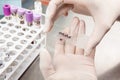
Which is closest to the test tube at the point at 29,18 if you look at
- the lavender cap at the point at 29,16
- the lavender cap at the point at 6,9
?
the lavender cap at the point at 29,16

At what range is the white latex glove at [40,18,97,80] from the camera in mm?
703

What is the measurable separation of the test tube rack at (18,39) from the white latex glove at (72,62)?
0.28 metres

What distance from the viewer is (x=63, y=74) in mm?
707

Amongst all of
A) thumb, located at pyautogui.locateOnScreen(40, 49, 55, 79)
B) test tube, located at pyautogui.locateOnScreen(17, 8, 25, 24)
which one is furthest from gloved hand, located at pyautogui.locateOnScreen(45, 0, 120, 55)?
test tube, located at pyautogui.locateOnScreen(17, 8, 25, 24)

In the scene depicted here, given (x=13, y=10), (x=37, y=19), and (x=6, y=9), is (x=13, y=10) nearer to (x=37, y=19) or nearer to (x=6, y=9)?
(x=6, y=9)

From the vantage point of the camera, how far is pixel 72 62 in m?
0.78

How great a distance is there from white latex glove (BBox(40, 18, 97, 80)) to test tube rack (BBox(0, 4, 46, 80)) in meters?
0.28

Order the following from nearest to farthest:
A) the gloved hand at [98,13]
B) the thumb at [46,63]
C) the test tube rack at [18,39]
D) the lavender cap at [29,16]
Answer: the gloved hand at [98,13]
the thumb at [46,63]
the test tube rack at [18,39]
the lavender cap at [29,16]

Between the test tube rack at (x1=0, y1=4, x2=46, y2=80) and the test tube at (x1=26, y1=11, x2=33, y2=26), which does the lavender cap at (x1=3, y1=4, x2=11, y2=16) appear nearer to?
the test tube rack at (x1=0, y1=4, x2=46, y2=80)

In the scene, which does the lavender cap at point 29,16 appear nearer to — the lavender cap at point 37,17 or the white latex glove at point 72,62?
the lavender cap at point 37,17

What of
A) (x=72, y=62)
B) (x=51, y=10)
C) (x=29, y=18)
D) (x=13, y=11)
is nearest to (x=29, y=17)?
(x=29, y=18)

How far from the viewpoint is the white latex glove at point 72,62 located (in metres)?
0.70

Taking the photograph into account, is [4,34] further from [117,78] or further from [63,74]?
[117,78]

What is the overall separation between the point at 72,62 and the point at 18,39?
39 centimetres
